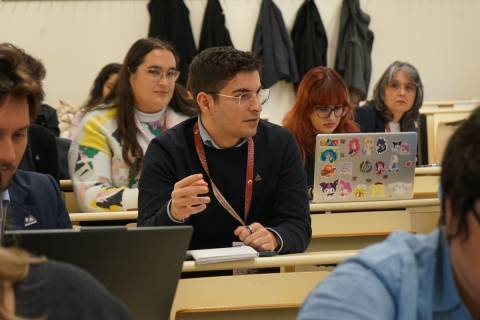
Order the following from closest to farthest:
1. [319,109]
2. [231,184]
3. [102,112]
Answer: [231,184], [102,112], [319,109]

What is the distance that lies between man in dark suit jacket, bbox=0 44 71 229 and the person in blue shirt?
2.61 ft

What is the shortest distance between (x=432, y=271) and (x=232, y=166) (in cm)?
160

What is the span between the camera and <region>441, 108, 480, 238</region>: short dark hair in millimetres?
A: 880

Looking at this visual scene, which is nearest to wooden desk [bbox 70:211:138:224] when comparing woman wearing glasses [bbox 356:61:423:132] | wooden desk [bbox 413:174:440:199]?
wooden desk [bbox 413:174:440:199]

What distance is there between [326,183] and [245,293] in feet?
3.33

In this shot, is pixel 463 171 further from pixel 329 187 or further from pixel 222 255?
pixel 329 187

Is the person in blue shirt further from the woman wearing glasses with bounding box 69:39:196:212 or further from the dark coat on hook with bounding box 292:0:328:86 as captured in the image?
the dark coat on hook with bounding box 292:0:328:86

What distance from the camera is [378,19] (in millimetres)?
7152

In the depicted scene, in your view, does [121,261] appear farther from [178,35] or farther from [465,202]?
[178,35]

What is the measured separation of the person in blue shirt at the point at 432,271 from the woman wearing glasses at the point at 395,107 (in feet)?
11.5

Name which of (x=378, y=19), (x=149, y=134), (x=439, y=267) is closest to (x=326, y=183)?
(x=149, y=134)

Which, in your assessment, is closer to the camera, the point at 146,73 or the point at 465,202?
the point at 465,202

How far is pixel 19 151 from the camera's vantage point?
63.9 inches

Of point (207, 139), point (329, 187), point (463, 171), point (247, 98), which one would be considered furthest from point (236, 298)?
point (463, 171)
